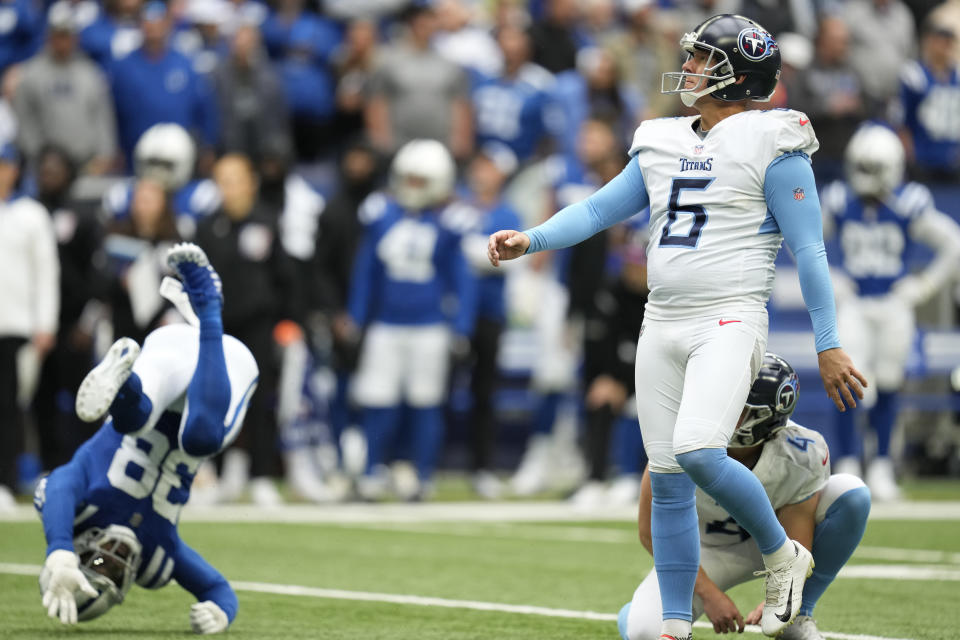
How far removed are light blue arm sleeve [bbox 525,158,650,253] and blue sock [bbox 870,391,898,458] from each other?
658cm

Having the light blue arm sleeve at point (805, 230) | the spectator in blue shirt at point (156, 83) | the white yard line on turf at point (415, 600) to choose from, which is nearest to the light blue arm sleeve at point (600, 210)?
the light blue arm sleeve at point (805, 230)

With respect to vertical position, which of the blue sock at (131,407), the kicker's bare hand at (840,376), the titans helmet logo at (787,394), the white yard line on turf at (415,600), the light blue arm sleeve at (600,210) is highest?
the light blue arm sleeve at (600,210)

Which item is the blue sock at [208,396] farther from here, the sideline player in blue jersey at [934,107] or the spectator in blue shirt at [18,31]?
the sideline player in blue jersey at [934,107]

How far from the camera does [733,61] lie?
14.8 ft

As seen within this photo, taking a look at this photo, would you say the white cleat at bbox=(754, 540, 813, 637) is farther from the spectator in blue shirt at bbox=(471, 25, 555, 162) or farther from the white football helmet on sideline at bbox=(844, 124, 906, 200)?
the spectator in blue shirt at bbox=(471, 25, 555, 162)

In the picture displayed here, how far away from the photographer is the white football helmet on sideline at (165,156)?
10445mm

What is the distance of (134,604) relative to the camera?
231 inches

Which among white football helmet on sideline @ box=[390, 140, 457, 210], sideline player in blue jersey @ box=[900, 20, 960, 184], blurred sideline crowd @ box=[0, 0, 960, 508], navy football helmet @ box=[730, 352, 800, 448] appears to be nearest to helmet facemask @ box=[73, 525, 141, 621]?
navy football helmet @ box=[730, 352, 800, 448]

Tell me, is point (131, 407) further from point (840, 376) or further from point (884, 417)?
point (884, 417)

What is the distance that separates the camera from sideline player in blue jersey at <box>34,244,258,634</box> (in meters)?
4.99

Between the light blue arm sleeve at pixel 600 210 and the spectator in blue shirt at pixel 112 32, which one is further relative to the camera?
the spectator in blue shirt at pixel 112 32

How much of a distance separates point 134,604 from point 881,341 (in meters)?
6.46

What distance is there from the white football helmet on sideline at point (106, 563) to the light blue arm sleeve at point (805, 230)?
2210 mm

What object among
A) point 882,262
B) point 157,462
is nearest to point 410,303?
point 882,262
